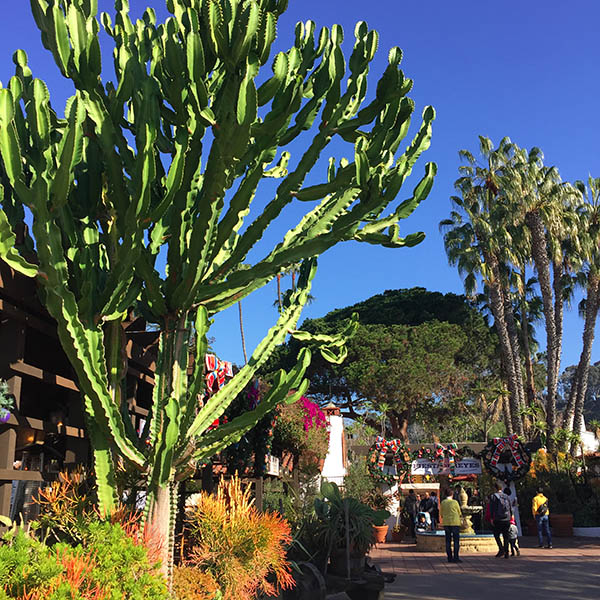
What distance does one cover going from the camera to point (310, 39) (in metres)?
5.50

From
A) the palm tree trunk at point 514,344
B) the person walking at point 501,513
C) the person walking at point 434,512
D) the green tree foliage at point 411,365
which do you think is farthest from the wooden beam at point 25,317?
the green tree foliage at point 411,365

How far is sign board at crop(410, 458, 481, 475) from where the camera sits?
62.1 ft

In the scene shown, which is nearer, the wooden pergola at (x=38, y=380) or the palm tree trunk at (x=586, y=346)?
the wooden pergola at (x=38, y=380)

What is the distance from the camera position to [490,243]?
2489 cm

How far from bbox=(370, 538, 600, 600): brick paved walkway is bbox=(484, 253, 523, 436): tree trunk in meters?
9.47

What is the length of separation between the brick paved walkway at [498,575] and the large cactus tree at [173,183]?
15.5 feet

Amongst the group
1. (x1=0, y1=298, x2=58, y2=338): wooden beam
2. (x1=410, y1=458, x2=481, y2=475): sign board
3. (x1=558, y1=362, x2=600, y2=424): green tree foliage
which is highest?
(x1=558, y1=362, x2=600, y2=424): green tree foliage

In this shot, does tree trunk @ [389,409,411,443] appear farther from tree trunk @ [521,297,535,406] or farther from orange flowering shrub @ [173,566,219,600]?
orange flowering shrub @ [173,566,219,600]

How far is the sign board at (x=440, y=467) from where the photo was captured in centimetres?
1892

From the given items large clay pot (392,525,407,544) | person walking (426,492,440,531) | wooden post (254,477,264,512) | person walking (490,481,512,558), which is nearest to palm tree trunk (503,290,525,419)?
person walking (426,492,440,531)

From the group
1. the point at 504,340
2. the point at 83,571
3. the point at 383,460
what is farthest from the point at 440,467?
the point at 83,571

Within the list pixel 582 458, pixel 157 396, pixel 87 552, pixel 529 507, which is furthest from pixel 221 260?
pixel 582 458

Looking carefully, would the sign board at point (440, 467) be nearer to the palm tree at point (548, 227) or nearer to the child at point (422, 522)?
the child at point (422, 522)

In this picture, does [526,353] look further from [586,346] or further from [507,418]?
[586,346]
